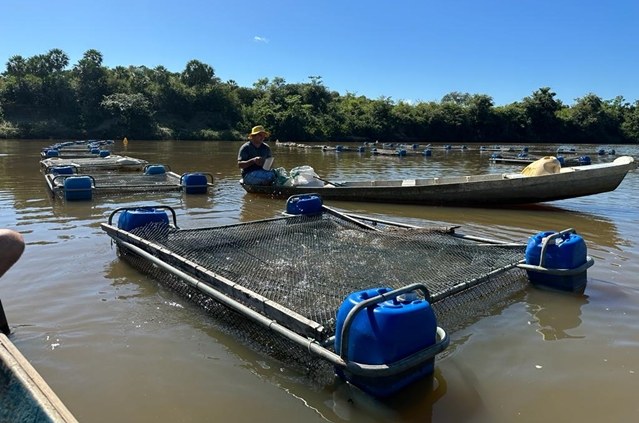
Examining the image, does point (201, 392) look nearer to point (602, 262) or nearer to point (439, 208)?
point (602, 262)

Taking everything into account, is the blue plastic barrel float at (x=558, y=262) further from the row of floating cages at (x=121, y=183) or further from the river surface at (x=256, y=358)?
the row of floating cages at (x=121, y=183)

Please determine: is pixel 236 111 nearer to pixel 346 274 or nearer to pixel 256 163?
pixel 256 163

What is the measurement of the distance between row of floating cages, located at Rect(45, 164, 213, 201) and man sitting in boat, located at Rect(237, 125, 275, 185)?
46.8 inches

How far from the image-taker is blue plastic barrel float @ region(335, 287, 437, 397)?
122 inches

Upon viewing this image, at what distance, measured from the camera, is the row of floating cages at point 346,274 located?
318cm

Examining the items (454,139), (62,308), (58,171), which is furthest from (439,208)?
(454,139)

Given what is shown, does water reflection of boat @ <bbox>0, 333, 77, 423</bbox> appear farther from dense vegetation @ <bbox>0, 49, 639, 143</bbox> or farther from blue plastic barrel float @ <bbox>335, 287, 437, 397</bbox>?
dense vegetation @ <bbox>0, 49, 639, 143</bbox>

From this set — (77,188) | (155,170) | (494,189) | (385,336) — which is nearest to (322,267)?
(385,336)

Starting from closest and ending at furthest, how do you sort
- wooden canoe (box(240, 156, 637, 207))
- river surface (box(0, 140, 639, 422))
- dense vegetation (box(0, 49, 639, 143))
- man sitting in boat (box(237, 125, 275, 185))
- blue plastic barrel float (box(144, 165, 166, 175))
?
river surface (box(0, 140, 639, 422))
wooden canoe (box(240, 156, 637, 207))
man sitting in boat (box(237, 125, 275, 185))
blue plastic barrel float (box(144, 165, 166, 175))
dense vegetation (box(0, 49, 639, 143))

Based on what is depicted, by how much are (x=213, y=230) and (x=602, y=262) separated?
526 centimetres

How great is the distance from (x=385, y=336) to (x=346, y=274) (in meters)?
2.05

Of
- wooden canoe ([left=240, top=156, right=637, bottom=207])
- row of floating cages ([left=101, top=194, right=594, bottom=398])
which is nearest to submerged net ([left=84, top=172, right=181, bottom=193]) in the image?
wooden canoe ([left=240, top=156, right=637, bottom=207])

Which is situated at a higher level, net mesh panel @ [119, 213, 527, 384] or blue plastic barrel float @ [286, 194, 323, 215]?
blue plastic barrel float @ [286, 194, 323, 215]

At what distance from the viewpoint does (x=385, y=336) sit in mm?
3090
